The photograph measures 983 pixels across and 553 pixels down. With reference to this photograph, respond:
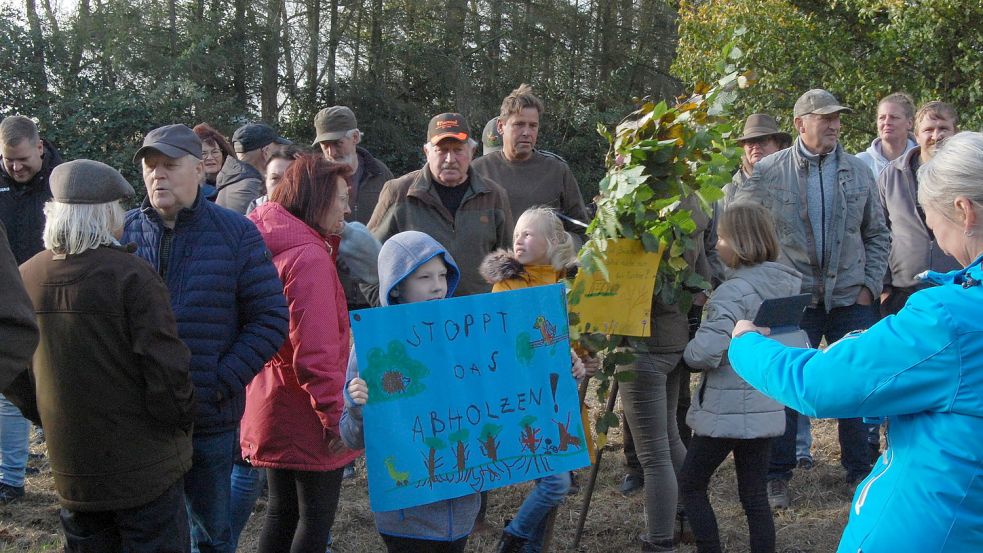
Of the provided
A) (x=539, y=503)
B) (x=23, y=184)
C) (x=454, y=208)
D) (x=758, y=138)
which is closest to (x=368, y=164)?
(x=454, y=208)

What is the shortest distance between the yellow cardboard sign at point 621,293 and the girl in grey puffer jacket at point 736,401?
57cm

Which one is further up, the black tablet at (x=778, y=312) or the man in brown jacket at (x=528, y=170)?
the man in brown jacket at (x=528, y=170)

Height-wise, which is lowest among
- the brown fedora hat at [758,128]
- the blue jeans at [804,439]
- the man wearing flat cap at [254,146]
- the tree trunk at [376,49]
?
the blue jeans at [804,439]

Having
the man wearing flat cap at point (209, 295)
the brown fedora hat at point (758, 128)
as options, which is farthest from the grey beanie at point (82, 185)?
the brown fedora hat at point (758, 128)

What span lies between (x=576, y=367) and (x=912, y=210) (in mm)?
3448

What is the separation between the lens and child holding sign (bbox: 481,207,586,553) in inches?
155

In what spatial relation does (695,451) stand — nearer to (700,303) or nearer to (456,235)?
(700,303)

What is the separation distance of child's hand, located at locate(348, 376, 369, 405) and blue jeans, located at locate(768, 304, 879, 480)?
3.24 m

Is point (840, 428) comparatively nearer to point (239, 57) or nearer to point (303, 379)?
point (303, 379)

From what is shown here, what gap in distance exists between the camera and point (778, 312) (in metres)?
2.81

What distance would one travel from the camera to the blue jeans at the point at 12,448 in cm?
520

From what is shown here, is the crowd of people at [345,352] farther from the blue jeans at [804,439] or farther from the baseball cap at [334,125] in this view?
the baseball cap at [334,125]

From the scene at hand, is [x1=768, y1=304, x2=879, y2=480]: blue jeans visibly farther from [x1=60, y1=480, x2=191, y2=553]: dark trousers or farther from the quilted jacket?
[x1=60, y1=480, x2=191, y2=553]: dark trousers

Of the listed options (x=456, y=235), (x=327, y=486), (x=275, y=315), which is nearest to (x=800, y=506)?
(x=456, y=235)
